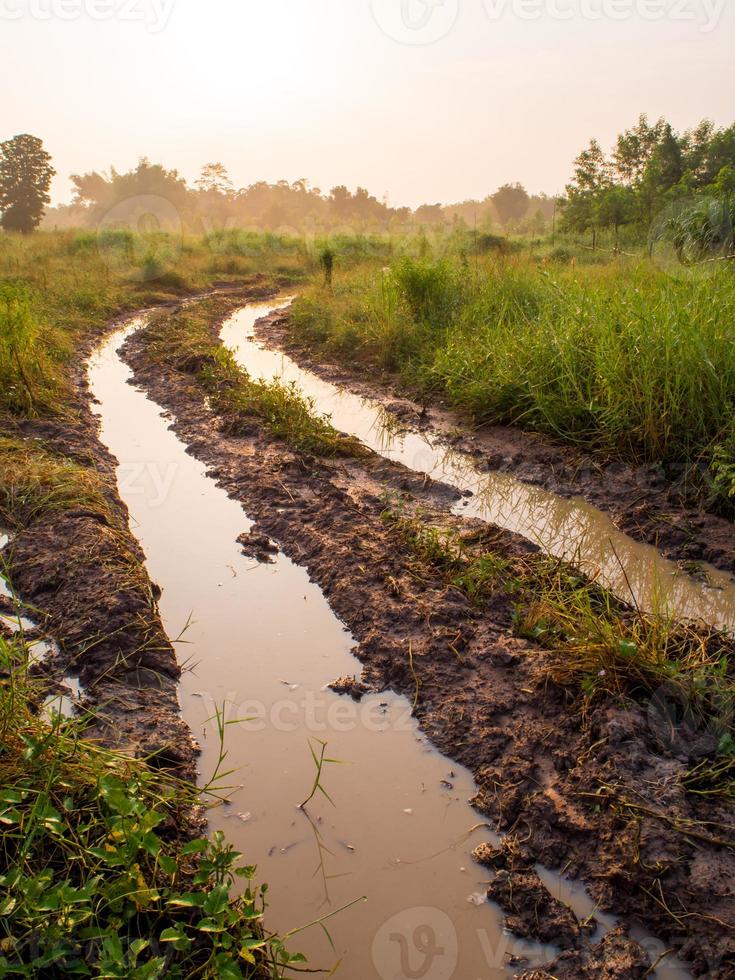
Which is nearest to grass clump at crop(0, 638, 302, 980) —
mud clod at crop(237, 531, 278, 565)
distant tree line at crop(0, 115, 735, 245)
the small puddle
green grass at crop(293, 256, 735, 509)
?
the small puddle

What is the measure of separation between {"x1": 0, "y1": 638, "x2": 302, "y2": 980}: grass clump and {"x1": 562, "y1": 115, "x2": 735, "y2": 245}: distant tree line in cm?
1717

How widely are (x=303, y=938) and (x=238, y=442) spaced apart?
423cm

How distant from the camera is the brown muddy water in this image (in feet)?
6.25

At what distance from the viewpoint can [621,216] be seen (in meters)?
18.7

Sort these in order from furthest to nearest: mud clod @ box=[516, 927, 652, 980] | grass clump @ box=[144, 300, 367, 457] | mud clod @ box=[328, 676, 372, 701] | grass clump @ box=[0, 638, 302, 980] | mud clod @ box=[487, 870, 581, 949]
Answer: grass clump @ box=[144, 300, 367, 457]
mud clod @ box=[328, 676, 372, 701]
mud clod @ box=[487, 870, 581, 949]
mud clod @ box=[516, 927, 652, 980]
grass clump @ box=[0, 638, 302, 980]

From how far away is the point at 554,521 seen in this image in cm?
441

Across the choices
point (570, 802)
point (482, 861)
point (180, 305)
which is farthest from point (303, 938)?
point (180, 305)

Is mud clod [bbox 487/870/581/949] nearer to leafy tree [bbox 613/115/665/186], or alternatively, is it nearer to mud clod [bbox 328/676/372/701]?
mud clod [bbox 328/676/372/701]

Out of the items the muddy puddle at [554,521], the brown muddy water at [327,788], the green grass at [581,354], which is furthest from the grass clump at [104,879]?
the green grass at [581,354]

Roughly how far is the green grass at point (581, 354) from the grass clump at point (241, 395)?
55.5 inches

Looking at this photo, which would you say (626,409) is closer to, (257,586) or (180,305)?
(257,586)

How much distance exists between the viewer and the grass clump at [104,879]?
160 cm

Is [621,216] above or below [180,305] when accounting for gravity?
above

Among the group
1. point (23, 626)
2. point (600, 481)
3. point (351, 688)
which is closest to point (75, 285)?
point (23, 626)
